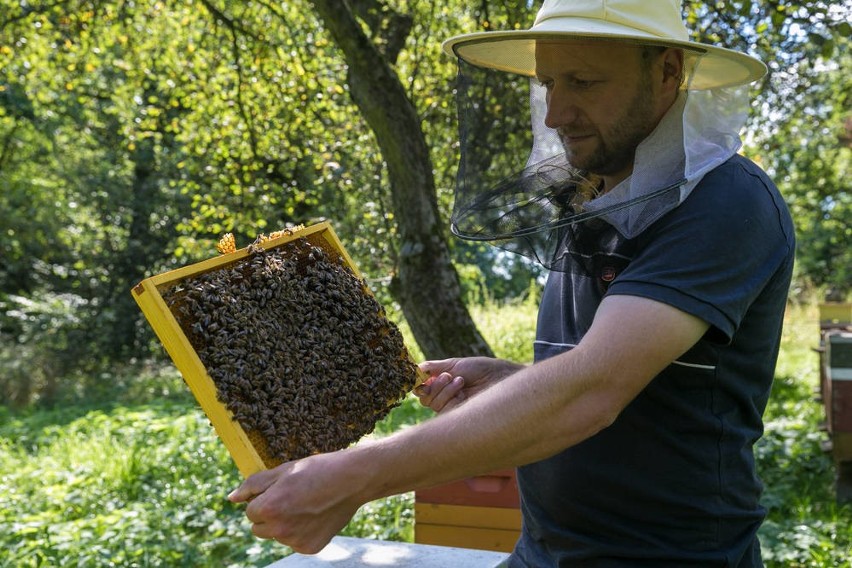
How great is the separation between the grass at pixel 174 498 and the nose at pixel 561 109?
318cm

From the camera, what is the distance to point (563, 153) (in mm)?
2400

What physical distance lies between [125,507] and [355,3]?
390cm

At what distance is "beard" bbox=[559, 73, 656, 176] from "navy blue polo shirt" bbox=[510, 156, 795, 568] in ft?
0.50

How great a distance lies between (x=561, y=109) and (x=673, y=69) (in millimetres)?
267

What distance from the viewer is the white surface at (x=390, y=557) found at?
9.41 ft

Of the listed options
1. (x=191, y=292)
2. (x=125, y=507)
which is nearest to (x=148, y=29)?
(x=125, y=507)

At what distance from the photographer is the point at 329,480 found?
5.29 ft

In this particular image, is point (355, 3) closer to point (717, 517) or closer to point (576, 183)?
point (576, 183)

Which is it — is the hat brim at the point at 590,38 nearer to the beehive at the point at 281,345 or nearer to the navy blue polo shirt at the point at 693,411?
the navy blue polo shirt at the point at 693,411

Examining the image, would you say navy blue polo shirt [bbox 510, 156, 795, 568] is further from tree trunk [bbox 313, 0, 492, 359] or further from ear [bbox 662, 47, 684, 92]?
tree trunk [bbox 313, 0, 492, 359]

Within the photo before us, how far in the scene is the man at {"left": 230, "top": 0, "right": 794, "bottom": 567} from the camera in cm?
161

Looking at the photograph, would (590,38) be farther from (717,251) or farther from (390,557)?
(390,557)

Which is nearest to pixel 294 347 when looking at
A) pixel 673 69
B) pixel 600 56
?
pixel 600 56

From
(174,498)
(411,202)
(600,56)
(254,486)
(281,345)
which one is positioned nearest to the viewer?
(254,486)
